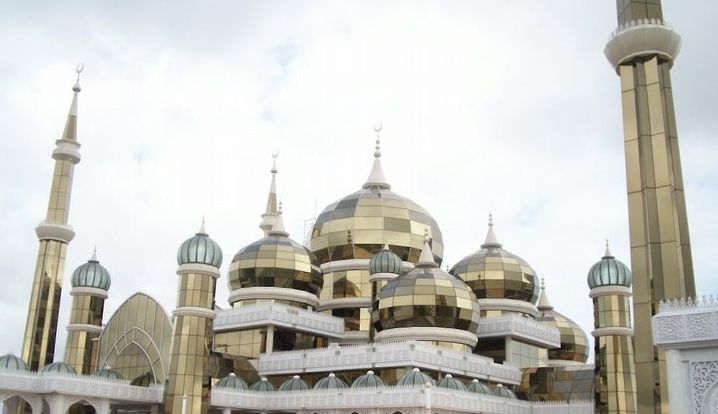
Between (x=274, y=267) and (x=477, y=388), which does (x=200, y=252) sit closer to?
(x=274, y=267)

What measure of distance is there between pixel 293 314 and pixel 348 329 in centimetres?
386

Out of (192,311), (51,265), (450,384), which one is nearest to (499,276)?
(450,384)

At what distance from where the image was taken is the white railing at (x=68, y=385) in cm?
2705

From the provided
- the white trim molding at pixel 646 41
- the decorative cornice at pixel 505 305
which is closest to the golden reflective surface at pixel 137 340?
the decorative cornice at pixel 505 305

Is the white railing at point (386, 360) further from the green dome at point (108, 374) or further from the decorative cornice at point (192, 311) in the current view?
the green dome at point (108, 374)

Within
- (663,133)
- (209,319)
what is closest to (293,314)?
(209,319)

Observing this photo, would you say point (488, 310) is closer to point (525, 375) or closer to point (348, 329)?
point (525, 375)

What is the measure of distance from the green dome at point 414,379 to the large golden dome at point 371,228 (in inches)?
488

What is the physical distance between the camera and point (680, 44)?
68.7 ft

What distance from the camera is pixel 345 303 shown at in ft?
131

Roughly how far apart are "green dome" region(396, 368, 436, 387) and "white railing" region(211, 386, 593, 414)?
0.43m

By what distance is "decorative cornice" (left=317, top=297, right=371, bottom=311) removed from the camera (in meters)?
39.7

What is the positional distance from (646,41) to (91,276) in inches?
954

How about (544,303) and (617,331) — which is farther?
(544,303)
